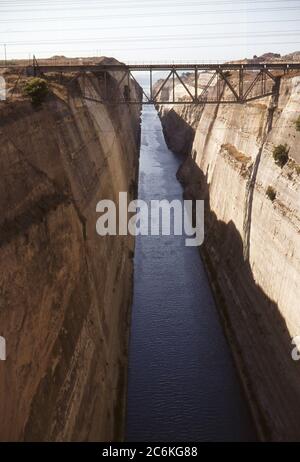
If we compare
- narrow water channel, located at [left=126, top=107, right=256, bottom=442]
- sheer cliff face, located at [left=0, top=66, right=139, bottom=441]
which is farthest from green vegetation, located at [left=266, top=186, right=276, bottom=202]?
sheer cliff face, located at [left=0, top=66, right=139, bottom=441]

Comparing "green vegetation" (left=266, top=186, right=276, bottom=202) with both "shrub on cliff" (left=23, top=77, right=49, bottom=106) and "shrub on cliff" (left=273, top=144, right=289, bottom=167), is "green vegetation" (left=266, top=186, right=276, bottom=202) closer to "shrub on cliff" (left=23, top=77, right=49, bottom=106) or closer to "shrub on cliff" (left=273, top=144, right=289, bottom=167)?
"shrub on cliff" (left=273, top=144, right=289, bottom=167)

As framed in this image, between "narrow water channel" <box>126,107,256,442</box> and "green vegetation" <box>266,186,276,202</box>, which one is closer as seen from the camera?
"narrow water channel" <box>126,107,256,442</box>

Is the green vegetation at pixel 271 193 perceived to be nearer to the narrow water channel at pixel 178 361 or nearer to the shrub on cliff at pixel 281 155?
the shrub on cliff at pixel 281 155

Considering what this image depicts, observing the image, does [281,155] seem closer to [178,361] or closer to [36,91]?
[178,361]

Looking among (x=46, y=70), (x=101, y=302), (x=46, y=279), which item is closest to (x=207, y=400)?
(x=101, y=302)

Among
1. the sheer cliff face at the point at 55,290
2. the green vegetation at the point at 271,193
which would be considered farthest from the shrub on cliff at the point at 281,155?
the sheer cliff face at the point at 55,290

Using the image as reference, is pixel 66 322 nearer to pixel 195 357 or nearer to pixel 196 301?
pixel 195 357
